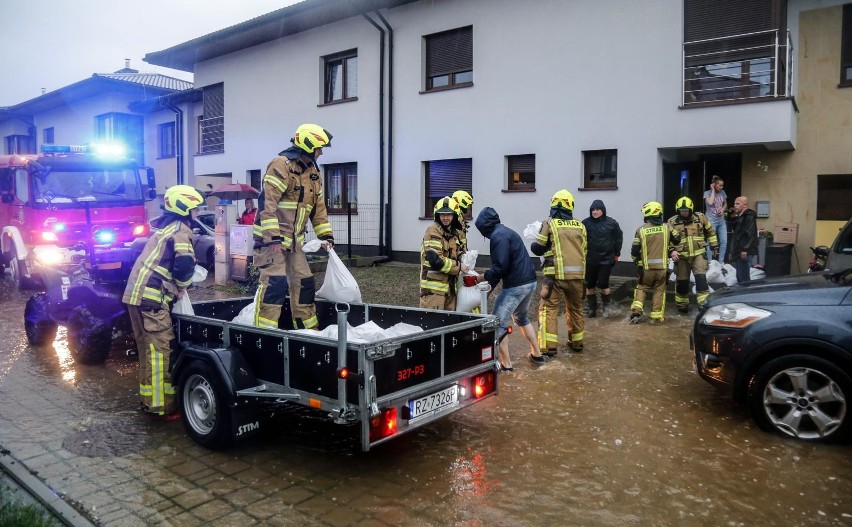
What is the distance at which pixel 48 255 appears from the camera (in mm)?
10555

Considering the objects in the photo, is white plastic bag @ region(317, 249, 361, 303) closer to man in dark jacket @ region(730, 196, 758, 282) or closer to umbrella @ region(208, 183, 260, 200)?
man in dark jacket @ region(730, 196, 758, 282)

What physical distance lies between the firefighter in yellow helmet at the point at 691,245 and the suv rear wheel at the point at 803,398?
5.20m

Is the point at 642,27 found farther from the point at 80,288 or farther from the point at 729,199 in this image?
the point at 80,288

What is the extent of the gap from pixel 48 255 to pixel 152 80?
71.6 feet

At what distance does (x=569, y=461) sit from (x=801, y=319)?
6.83ft

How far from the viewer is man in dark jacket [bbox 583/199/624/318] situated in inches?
389

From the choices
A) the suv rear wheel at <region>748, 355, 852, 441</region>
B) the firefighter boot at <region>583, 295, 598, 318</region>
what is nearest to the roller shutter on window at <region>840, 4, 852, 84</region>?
the firefighter boot at <region>583, 295, 598, 318</region>

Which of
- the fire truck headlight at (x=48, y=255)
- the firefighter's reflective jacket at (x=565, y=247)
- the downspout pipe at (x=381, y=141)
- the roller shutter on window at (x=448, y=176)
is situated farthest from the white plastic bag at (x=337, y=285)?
the downspout pipe at (x=381, y=141)

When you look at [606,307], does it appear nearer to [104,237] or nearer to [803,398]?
[803,398]

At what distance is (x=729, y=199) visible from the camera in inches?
514

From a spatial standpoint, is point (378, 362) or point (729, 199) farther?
point (729, 199)

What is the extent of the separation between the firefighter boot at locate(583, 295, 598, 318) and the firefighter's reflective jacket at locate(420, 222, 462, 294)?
4.47 metres

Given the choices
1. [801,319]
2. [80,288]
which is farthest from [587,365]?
[80,288]

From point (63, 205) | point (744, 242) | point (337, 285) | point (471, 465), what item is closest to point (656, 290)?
point (744, 242)
